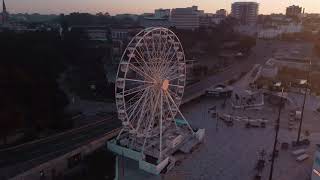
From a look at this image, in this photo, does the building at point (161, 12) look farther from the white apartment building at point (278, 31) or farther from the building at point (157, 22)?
the white apartment building at point (278, 31)

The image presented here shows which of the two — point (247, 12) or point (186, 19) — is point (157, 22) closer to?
point (186, 19)

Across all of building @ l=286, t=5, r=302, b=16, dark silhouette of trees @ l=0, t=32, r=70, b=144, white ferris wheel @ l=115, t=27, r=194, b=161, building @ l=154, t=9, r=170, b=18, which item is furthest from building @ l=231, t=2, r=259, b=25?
white ferris wheel @ l=115, t=27, r=194, b=161

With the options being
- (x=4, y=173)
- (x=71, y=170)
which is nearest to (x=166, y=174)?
(x=71, y=170)

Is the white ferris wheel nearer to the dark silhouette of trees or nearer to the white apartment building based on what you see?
the dark silhouette of trees

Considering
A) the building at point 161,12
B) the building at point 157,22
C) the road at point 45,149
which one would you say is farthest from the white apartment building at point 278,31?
the road at point 45,149

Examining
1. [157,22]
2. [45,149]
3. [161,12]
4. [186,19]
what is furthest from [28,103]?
[161,12]
